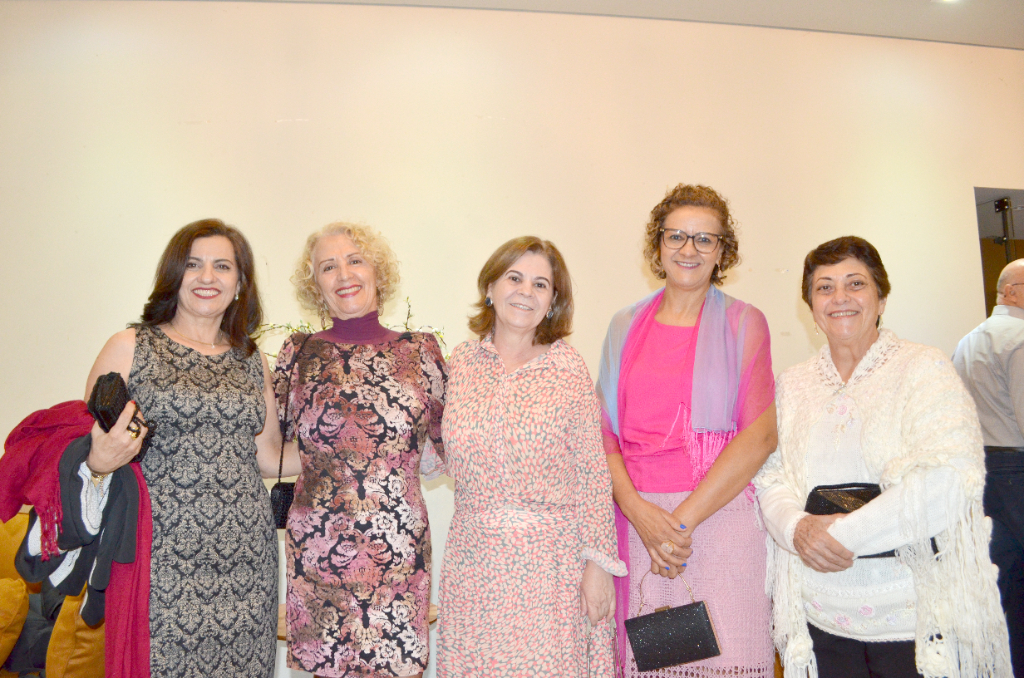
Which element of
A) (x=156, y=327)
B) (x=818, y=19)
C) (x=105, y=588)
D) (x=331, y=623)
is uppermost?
(x=818, y=19)

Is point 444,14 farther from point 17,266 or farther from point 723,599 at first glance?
point 723,599

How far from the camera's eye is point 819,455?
195 cm

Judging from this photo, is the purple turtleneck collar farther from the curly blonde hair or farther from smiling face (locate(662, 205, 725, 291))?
smiling face (locate(662, 205, 725, 291))

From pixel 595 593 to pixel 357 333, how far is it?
3.65ft

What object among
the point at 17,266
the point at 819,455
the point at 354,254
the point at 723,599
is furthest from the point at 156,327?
the point at 17,266

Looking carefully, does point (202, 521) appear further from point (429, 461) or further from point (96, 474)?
point (429, 461)

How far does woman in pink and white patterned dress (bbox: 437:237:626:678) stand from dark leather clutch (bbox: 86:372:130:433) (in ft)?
2.93

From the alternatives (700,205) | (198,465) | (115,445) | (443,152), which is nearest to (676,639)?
(700,205)

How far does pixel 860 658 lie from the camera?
1.80 metres

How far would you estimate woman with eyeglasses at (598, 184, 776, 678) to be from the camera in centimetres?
197

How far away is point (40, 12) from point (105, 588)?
3867 mm

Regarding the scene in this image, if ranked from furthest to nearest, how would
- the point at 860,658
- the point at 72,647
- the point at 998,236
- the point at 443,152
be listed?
the point at 998,236 < the point at 443,152 < the point at 72,647 < the point at 860,658

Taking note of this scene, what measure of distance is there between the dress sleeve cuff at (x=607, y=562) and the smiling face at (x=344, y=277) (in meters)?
1.06

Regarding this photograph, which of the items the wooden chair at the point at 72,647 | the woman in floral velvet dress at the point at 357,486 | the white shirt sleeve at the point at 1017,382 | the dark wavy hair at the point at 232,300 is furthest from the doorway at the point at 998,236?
the wooden chair at the point at 72,647
